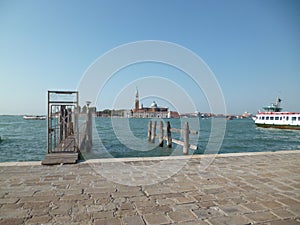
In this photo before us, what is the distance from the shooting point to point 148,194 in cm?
374

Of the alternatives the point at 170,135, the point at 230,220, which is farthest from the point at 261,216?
the point at 170,135

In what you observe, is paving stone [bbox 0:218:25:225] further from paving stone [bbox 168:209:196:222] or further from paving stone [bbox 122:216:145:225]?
paving stone [bbox 168:209:196:222]

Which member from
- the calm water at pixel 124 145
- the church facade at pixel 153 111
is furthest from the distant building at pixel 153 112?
the calm water at pixel 124 145

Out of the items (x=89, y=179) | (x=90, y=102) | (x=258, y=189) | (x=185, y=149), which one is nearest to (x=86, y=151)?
(x=90, y=102)

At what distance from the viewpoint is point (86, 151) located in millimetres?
12945

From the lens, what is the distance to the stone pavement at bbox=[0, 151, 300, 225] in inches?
114

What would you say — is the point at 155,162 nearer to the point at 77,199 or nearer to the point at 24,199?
the point at 77,199

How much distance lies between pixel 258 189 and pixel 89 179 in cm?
319

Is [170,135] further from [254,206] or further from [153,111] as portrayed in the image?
[153,111]

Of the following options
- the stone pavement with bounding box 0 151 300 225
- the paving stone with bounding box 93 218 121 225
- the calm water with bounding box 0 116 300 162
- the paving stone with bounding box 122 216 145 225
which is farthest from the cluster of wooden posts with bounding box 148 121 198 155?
the paving stone with bounding box 93 218 121 225

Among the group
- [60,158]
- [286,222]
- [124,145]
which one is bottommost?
[124,145]

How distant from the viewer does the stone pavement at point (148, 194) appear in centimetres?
289

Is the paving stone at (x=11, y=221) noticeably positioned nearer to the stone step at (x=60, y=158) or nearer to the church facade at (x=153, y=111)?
the stone step at (x=60, y=158)

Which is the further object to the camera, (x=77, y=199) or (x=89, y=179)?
(x=89, y=179)
